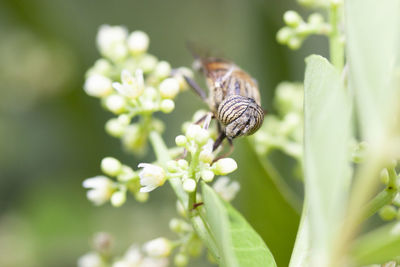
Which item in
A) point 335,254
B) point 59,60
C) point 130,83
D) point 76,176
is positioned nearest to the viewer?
point 335,254

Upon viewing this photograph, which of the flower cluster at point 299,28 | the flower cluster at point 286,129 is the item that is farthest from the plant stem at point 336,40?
the flower cluster at point 286,129

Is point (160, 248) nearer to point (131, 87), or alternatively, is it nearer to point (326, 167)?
point (131, 87)

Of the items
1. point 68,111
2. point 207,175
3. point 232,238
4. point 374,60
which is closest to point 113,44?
point 207,175

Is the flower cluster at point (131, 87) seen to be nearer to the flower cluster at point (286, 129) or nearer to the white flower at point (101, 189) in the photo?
the white flower at point (101, 189)

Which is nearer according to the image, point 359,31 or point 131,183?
point 359,31

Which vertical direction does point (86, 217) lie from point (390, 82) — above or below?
above

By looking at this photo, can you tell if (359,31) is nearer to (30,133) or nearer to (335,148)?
(335,148)

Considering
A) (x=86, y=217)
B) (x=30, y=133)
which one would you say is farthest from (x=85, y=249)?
(x=30, y=133)
